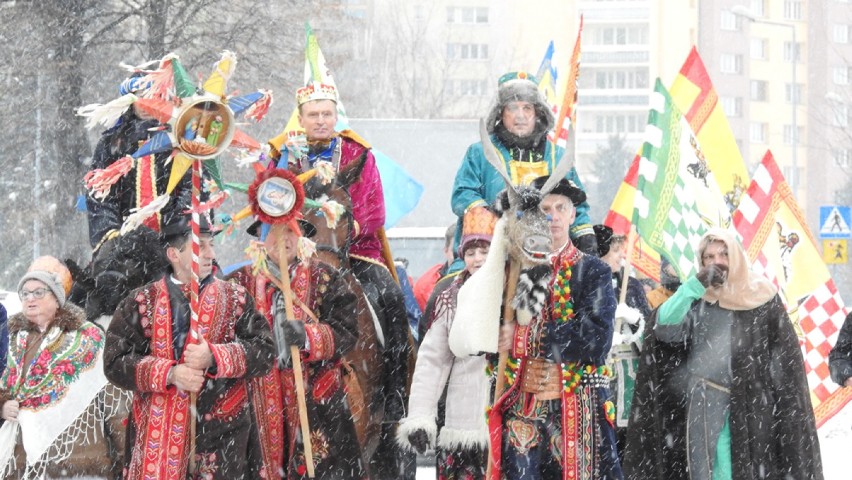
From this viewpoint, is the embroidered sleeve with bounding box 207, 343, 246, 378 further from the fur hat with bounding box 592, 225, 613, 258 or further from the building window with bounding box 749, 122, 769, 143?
the building window with bounding box 749, 122, 769, 143

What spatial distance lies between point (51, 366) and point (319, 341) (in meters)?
1.50

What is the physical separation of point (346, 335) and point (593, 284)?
4.70ft

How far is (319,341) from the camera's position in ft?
24.5

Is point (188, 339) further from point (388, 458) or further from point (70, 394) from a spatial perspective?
point (388, 458)

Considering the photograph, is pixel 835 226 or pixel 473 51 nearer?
pixel 835 226

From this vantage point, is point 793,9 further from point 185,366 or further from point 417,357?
point 185,366

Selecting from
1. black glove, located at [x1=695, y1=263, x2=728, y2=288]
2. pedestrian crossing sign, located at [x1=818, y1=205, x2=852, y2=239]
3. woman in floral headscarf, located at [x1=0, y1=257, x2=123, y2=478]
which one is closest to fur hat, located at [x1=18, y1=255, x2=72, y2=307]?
woman in floral headscarf, located at [x1=0, y1=257, x2=123, y2=478]

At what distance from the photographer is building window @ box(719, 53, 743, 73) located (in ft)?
249

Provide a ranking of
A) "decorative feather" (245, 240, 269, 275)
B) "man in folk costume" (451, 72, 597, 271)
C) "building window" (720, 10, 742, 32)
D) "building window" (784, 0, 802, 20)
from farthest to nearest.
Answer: "building window" (784, 0, 802, 20), "building window" (720, 10, 742, 32), "man in folk costume" (451, 72, 597, 271), "decorative feather" (245, 240, 269, 275)

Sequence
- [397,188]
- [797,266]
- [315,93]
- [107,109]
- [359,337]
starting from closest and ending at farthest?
1. [107,109]
2. [359,337]
3. [315,93]
4. [397,188]
5. [797,266]

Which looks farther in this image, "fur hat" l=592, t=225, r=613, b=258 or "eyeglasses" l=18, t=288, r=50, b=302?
"fur hat" l=592, t=225, r=613, b=258

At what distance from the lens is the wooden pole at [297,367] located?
7.38 meters

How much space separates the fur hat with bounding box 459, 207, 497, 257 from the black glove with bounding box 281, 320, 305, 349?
958 mm

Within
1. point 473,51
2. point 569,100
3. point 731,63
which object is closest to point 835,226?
point 569,100
